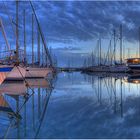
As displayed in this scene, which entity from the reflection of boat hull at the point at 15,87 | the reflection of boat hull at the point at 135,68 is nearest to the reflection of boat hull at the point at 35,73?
the reflection of boat hull at the point at 15,87

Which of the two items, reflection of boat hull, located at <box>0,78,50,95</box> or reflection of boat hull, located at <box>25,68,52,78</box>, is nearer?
reflection of boat hull, located at <box>0,78,50,95</box>

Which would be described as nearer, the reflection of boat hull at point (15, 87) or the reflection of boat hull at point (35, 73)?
the reflection of boat hull at point (15, 87)

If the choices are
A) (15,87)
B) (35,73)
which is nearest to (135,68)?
(35,73)

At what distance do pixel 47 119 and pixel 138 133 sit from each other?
4.18 meters

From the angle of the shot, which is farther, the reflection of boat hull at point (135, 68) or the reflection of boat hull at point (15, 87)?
the reflection of boat hull at point (135, 68)

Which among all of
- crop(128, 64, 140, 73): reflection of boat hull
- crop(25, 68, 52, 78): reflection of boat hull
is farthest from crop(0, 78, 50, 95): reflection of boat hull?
crop(128, 64, 140, 73): reflection of boat hull

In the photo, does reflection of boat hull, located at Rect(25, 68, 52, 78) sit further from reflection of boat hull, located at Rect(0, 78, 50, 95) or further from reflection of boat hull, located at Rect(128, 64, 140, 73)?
reflection of boat hull, located at Rect(128, 64, 140, 73)

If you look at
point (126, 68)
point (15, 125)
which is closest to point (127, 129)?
point (15, 125)

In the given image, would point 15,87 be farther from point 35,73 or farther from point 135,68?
point 135,68

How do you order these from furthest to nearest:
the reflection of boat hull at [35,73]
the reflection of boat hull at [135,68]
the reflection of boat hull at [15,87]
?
the reflection of boat hull at [135,68], the reflection of boat hull at [35,73], the reflection of boat hull at [15,87]

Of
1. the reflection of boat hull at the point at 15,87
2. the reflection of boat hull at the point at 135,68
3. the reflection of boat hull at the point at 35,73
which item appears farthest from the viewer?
the reflection of boat hull at the point at 135,68

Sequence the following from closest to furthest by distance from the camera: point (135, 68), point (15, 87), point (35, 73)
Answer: point (15, 87)
point (35, 73)
point (135, 68)

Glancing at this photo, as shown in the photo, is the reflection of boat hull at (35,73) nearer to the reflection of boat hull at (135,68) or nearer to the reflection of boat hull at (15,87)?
the reflection of boat hull at (15,87)

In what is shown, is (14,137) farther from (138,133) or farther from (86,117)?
(86,117)
